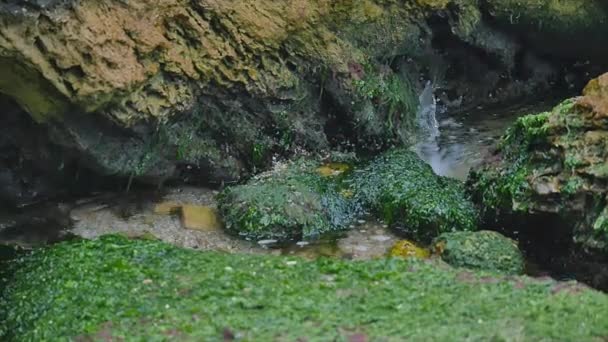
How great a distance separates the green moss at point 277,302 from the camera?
629 cm

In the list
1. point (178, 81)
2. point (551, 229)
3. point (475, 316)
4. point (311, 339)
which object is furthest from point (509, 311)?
point (178, 81)

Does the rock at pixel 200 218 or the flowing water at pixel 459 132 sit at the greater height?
the flowing water at pixel 459 132

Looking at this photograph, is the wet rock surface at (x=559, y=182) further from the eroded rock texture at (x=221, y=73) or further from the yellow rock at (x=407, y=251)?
the eroded rock texture at (x=221, y=73)

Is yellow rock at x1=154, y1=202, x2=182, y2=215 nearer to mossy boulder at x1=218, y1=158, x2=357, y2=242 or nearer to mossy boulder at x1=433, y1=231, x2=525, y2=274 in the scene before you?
mossy boulder at x1=218, y1=158, x2=357, y2=242

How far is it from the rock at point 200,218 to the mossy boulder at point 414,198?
1.93 m

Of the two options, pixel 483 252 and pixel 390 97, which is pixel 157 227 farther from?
pixel 390 97

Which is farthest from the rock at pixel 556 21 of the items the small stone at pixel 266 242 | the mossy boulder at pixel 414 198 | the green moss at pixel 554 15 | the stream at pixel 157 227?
the small stone at pixel 266 242

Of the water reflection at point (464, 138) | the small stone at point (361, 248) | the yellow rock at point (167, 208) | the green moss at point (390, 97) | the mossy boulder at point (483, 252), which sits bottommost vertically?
the small stone at point (361, 248)

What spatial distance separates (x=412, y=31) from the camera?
1255cm

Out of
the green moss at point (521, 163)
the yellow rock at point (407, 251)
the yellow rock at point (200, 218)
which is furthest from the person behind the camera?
the yellow rock at point (200, 218)

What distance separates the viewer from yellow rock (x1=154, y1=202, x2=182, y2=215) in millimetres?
9941

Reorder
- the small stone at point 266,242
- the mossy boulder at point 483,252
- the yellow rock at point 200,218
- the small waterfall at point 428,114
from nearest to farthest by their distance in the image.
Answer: the mossy boulder at point 483,252 < the small stone at point 266,242 < the yellow rock at point 200,218 < the small waterfall at point 428,114

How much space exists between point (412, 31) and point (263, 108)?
124 inches

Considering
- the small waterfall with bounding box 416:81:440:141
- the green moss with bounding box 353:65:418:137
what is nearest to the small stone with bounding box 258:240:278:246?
the green moss with bounding box 353:65:418:137
